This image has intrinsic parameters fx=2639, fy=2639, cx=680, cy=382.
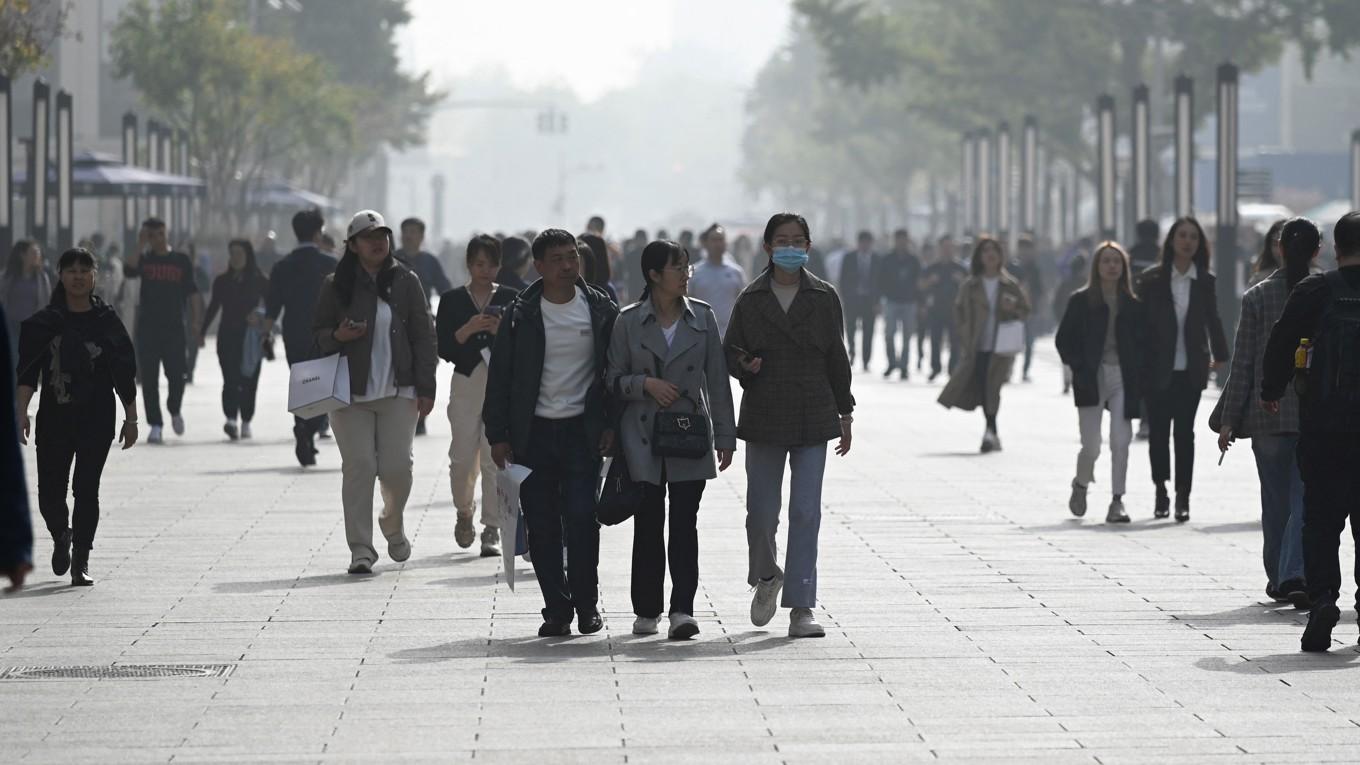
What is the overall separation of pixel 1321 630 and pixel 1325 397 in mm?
813

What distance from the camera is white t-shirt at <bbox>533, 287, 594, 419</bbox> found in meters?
9.46

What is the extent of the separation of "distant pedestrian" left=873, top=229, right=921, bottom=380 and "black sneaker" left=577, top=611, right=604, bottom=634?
2017cm

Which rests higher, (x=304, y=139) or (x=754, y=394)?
(x=304, y=139)

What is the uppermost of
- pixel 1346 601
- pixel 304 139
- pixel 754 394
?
pixel 304 139

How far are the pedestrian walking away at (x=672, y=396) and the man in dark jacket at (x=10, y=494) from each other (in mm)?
4662

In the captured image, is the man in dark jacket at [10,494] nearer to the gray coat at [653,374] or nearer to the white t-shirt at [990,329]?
the gray coat at [653,374]

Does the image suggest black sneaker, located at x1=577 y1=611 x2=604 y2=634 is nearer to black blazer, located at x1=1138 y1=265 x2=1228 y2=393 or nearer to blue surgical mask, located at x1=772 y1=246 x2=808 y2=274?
blue surgical mask, located at x1=772 y1=246 x2=808 y2=274

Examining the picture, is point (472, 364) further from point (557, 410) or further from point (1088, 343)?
point (1088, 343)

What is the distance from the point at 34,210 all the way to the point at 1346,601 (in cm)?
2351

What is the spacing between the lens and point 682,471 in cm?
930

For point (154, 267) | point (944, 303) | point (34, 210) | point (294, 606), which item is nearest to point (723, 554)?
point (294, 606)

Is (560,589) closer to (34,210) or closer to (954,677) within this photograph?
(954,677)

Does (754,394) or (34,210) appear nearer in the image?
(754,394)

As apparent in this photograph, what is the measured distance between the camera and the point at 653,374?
30.5 ft
